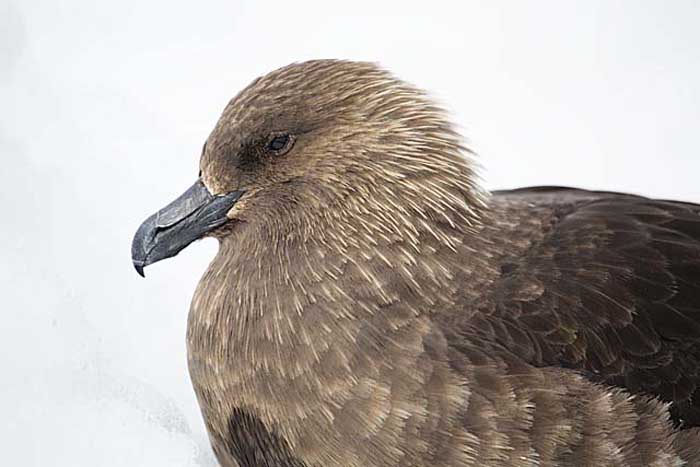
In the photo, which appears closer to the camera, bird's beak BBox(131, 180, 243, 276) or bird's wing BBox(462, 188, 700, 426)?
bird's wing BBox(462, 188, 700, 426)

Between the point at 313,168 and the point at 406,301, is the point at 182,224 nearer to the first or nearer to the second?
the point at 313,168

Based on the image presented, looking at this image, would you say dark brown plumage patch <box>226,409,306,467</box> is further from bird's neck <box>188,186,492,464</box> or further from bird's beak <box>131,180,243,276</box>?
bird's beak <box>131,180,243,276</box>

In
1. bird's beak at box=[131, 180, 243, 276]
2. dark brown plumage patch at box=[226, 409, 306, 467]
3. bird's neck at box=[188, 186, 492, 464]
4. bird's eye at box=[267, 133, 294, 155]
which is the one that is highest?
bird's eye at box=[267, 133, 294, 155]

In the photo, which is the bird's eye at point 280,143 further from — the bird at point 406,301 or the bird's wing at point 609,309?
the bird's wing at point 609,309

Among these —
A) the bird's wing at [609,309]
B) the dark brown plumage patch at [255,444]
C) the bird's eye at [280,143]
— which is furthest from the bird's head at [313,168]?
the dark brown plumage patch at [255,444]

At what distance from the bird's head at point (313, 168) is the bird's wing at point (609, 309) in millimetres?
177

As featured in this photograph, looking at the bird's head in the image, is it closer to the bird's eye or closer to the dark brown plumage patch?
the bird's eye

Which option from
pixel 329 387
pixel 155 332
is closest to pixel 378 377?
pixel 329 387

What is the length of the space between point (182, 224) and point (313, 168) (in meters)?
0.25

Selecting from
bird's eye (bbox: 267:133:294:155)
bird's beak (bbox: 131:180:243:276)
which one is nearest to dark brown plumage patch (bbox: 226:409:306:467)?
bird's beak (bbox: 131:180:243:276)

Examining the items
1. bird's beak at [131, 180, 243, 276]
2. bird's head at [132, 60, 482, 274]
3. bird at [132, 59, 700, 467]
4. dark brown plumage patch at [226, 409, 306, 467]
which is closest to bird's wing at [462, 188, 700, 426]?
bird at [132, 59, 700, 467]

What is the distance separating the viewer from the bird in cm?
151

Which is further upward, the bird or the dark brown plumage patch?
the bird

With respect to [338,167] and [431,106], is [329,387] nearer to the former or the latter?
[338,167]
